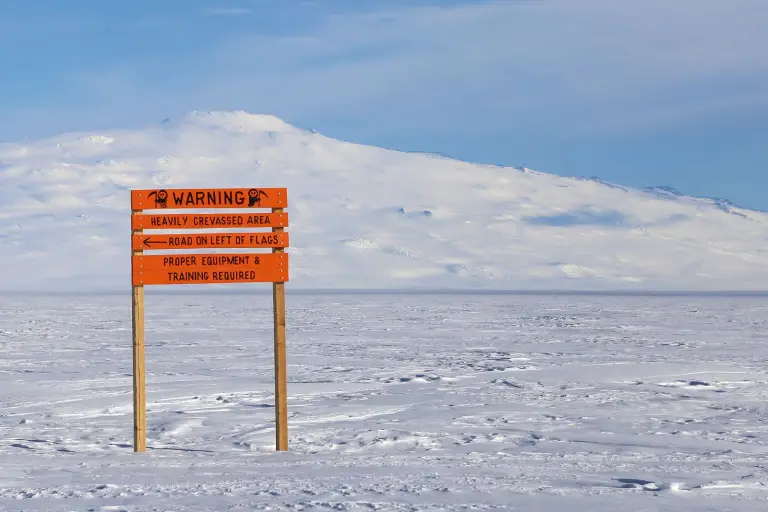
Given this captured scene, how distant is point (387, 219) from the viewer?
12775cm

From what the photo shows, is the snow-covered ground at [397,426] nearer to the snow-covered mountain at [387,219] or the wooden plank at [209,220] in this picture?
the wooden plank at [209,220]

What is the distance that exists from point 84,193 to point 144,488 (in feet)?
448

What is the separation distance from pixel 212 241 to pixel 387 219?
11840 centimetres

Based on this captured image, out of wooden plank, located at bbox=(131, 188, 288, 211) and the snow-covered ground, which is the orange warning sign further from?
the snow-covered ground

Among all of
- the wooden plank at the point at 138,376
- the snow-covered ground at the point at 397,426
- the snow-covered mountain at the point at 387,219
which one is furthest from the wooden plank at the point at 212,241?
the snow-covered mountain at the point at 387,219

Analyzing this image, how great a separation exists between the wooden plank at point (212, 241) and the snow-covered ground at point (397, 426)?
72.1 inches

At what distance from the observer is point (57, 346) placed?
20.4m

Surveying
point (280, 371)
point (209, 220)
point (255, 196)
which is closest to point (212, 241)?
point (209, 220)

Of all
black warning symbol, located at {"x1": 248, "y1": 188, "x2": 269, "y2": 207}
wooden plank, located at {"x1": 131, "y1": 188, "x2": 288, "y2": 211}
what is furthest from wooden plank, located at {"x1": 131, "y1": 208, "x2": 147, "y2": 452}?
black warning symbol, located at {"x1": 248, "y1": 188, "x2": 269, "y2": 207}

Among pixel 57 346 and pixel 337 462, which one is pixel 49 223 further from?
pixel 337 462

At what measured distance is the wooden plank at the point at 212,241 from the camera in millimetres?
9422

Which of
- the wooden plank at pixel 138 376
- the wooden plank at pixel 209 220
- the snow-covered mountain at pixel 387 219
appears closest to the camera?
the wooden plank at pixel 138 376

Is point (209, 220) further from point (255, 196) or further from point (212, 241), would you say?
point (255, 196)

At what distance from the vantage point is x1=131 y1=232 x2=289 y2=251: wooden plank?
9422mm
